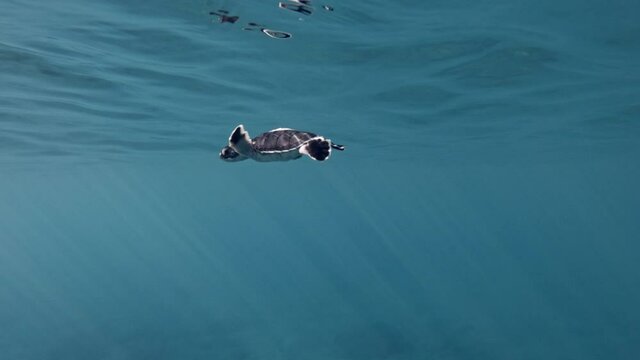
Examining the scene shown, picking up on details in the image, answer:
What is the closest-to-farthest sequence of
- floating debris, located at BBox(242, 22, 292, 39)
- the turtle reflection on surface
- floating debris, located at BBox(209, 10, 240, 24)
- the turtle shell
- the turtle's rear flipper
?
the turtle's rear flipper
the turtle shell
the turtle reflection on surface
floating debris, located at BBox(209, 10, 240, 24)
floating debris, located at BBox(242, 22, 292, 39)

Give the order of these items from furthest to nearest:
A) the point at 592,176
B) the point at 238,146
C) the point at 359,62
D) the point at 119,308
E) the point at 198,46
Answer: the point at 592,176
the point at 119,308
the point at 359,62
the point at 198,46
the point at 238,146

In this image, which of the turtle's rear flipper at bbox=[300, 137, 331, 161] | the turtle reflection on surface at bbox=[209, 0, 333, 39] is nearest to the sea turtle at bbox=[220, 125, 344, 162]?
the turtle's rear flipper at bbox=[300, 137, 331, 161]

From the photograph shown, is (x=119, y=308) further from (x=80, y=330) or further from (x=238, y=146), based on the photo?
(x=238, y=146)

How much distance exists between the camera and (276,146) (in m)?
8.62

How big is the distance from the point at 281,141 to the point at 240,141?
0.69m

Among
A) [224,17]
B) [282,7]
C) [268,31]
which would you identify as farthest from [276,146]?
[268,31]

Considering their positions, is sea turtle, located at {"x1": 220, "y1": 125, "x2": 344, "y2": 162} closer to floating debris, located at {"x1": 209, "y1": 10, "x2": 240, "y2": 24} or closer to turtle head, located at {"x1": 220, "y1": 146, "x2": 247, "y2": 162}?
turtle head, located at {"x1": 220, "y1": 146, "x2": 247, "y2": 162}

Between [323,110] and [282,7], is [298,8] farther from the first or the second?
[323,110]

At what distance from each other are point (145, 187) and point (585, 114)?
59.5m

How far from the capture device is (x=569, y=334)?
26.8 metres

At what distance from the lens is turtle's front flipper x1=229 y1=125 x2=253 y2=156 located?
8.13 meters

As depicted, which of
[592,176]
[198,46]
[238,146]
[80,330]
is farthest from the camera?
[592,176]

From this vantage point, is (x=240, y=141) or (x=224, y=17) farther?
(x=224, y=17)

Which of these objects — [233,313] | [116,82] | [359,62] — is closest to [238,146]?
[359,62]
